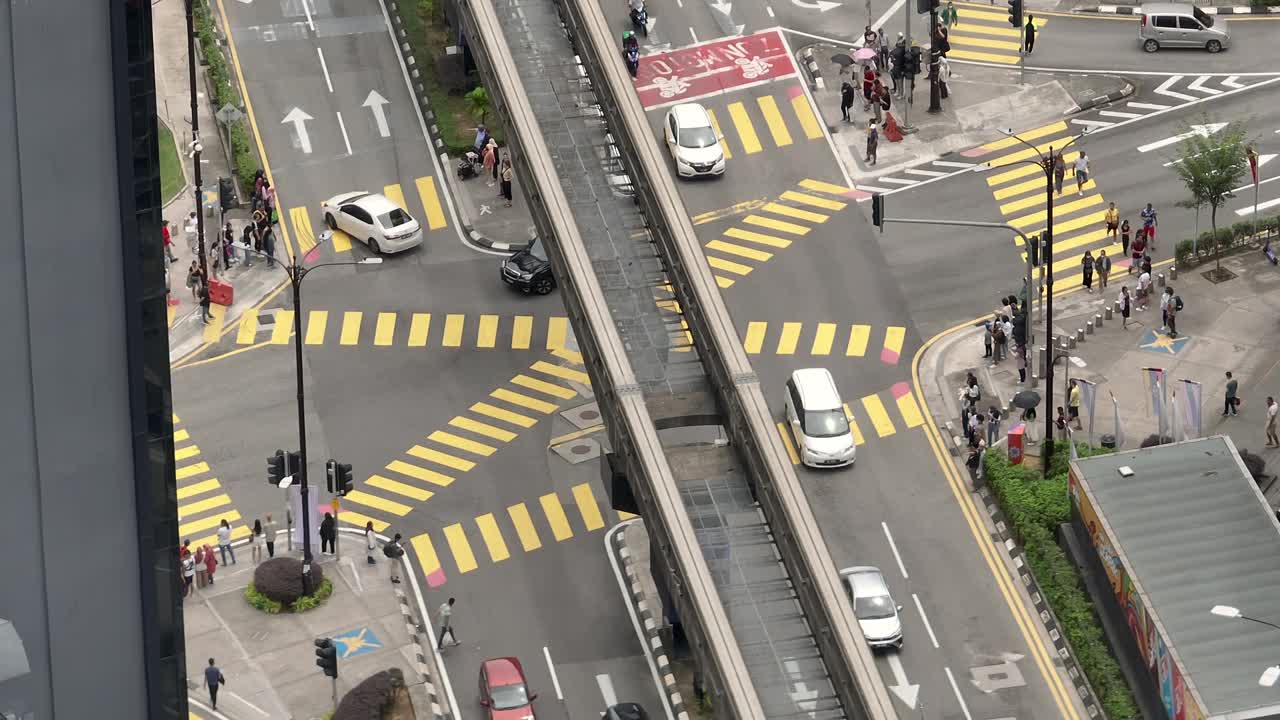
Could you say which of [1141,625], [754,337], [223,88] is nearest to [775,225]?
[754,337]

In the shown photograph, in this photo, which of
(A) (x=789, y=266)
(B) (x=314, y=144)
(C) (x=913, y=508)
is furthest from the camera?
(B) (x=314, y=144)

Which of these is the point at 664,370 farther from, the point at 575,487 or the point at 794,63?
the point at 794,63

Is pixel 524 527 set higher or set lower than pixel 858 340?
lower

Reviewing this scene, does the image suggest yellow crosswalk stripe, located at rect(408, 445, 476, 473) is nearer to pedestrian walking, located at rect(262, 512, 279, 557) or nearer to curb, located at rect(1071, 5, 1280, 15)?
pedestrian walking, located at rect(262, 512, 279, 557)

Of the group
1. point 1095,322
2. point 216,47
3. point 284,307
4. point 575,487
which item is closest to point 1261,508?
point 1095,322

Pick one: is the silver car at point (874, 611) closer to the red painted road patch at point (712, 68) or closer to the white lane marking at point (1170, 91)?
the red painted road patch at point (712, 68)

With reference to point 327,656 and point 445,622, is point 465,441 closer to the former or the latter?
point 445,622
